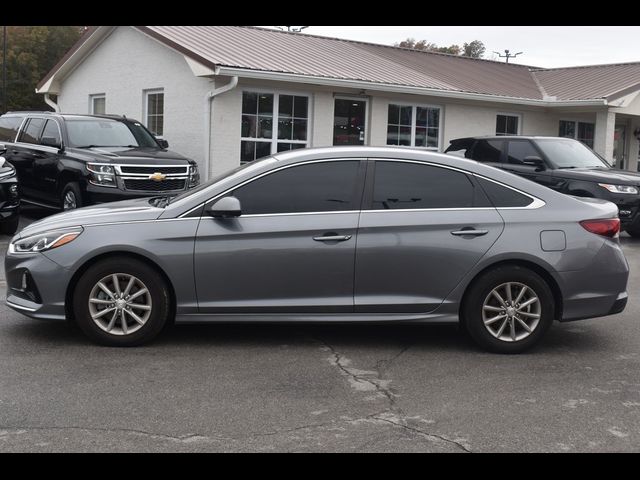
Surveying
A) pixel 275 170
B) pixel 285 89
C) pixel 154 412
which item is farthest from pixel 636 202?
pixel 154 412

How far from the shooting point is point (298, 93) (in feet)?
56.9

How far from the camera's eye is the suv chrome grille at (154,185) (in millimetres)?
12320

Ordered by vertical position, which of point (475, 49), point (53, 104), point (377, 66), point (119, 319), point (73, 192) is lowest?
point (119, 319)

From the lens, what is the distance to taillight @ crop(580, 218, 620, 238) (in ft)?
20.5

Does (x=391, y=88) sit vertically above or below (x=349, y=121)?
above

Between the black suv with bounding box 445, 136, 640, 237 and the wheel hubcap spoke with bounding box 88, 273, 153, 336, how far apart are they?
8.06 meters

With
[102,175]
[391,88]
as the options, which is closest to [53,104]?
[391,88]

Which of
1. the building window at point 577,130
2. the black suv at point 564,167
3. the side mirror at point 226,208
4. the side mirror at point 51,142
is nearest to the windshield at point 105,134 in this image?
the side mirror at point 51,142

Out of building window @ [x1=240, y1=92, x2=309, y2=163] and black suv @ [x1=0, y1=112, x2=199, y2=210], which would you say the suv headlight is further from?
building window @ [x1=240, y1=92, x2=309, y2=163]

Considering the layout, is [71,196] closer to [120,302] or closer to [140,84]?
[140,84]

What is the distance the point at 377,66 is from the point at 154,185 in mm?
9107
